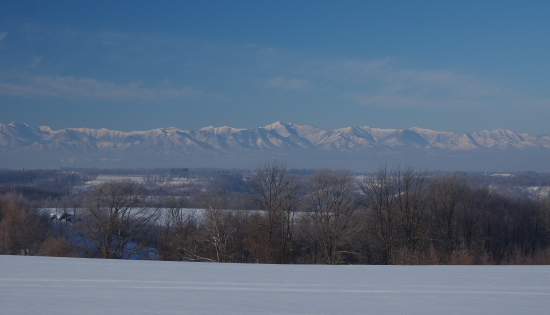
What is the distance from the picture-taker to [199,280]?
6293 mm

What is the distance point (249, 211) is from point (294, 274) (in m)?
26.7

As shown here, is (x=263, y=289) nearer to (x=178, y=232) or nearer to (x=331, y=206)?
(x=331, y=206)

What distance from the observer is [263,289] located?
18.7 ft

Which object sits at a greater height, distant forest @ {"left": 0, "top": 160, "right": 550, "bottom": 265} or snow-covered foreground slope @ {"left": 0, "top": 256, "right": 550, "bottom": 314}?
snow-covered foreground slope @ {"left": 0, "top": 256, "right": 550, "bottom": 314}

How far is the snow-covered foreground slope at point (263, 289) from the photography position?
480cm

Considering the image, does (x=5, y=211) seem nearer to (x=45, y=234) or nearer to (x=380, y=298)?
(x=45, y=234)

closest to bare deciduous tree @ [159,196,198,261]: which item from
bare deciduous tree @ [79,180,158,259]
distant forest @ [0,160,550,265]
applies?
distant forest @ [0,160,550,265]

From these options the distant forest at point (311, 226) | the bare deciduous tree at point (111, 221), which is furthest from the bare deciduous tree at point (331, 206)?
the bare deciduous tree at point (111, 221)

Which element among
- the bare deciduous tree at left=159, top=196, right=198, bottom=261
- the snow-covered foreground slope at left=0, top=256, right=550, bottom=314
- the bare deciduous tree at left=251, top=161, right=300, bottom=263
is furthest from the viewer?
the bare deciduous tree at left=159, top=196, right=198, bottom=261

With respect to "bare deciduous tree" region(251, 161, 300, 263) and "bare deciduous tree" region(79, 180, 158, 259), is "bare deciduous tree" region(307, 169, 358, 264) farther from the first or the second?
"bare deciduous tree" region(79, 180, 158, 259)

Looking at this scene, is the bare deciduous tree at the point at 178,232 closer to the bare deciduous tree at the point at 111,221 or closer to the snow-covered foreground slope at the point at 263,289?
the bare deciduous tree at the point at 111,221

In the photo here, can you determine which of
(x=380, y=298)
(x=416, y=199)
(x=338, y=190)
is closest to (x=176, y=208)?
(x=338, y=190)

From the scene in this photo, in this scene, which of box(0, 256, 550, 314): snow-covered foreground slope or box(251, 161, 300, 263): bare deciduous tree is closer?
box(0, 256, 550, 314): snow-covered foreground slope

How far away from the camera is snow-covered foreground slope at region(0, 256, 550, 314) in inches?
189
